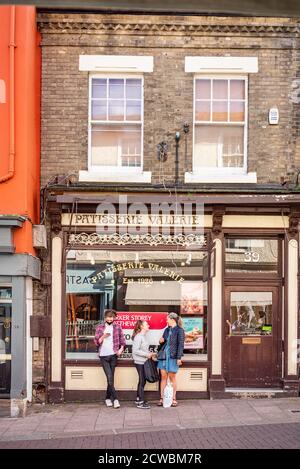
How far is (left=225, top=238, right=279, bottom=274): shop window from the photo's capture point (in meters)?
13.7

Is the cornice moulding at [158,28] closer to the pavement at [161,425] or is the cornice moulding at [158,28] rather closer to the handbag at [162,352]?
the handbag at [162,352]

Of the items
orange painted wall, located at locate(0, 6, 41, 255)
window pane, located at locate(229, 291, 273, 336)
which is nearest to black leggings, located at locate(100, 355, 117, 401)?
orange painted wall, located at locate(0, 6, 41, 255)

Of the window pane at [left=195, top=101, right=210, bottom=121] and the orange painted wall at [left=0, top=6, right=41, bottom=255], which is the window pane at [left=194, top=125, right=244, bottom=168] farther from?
the orange painted wall at [left=0, top=6, right=41, bottom=255]

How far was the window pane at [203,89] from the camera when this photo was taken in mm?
13672

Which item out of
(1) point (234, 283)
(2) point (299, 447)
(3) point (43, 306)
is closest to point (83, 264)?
(3) point (43, 306)

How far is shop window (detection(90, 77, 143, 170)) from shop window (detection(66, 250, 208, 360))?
179 cm

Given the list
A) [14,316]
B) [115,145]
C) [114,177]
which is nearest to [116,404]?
[14,316]

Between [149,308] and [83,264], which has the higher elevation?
[83,264]

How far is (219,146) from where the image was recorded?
1374cm

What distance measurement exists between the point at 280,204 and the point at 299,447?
5129 millimetres

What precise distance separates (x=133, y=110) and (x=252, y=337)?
4965 mm

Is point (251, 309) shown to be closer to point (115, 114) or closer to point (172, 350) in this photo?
point (172, 350)

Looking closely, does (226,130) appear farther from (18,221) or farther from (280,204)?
(18,221)

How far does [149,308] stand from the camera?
1353cm
